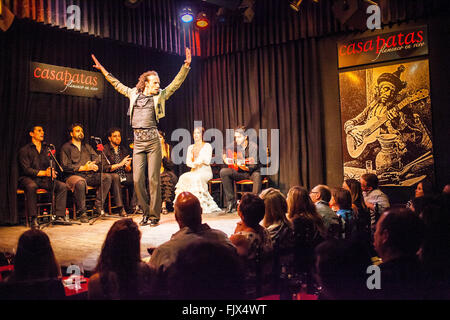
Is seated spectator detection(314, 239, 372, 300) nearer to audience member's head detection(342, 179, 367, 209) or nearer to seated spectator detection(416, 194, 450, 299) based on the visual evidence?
seated spectator detection(416, 194, 450, 299)

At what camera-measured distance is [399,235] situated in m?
1.74

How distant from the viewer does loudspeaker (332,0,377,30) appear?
252 inches

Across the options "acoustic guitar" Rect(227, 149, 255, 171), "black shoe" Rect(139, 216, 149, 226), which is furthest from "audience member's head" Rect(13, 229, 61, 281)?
"acoustic guitar" Rect(227, 149, 255, 171)

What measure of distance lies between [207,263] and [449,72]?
5.92m

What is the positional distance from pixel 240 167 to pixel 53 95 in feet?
11.1

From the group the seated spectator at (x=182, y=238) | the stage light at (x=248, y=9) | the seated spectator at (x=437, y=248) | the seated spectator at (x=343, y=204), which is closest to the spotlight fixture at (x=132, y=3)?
the stage light at (x=248, y=9)

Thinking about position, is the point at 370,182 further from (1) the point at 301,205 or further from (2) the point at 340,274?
(2) the point at 340,274

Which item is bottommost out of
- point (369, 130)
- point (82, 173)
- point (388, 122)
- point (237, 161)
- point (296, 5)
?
point (82, 173)

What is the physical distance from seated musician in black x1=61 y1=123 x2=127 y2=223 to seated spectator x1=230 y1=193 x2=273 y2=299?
4.29 metres

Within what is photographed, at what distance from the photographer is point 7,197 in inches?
232

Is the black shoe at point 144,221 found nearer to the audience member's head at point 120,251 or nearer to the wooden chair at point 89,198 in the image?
the wooden chair at point 89,198

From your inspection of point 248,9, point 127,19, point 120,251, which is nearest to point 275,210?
point 120,251

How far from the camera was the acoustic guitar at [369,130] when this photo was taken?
20.7 ft
